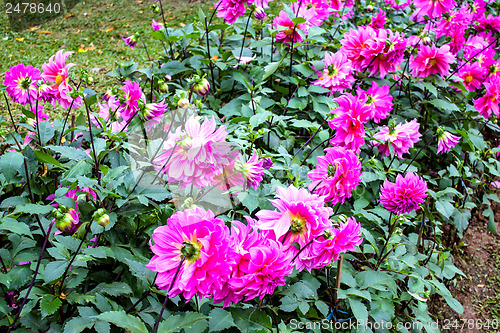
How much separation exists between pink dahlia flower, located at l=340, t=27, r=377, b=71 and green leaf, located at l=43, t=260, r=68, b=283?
52.1 inches

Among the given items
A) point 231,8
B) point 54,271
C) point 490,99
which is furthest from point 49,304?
point 490,99

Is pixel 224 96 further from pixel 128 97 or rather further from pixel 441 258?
pixel 441 258

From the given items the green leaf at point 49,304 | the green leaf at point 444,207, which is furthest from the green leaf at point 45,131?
the green leaf at point 444,207

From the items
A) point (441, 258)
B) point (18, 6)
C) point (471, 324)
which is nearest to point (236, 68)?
point (441, 258)

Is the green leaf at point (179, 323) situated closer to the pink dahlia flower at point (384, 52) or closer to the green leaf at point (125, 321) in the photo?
the green leaf at point (125, 321)

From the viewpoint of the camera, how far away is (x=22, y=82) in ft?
4.16

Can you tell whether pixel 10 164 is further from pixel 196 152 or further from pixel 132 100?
pixel 196 152

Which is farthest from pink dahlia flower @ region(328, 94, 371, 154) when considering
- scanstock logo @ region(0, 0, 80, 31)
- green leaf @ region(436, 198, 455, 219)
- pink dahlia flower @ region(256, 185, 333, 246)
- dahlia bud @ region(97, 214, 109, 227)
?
scanstock logo @ region(0, 0, 80, 31)

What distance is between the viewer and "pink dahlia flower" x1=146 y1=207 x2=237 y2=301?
25.5 inches

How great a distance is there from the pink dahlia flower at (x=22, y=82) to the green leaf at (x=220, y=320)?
1.04 metres

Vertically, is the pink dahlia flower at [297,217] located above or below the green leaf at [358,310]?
above

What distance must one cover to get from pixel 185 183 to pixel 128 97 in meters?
0.40

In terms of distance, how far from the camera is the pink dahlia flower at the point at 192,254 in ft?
2.13

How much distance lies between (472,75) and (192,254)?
1969 millimetres
